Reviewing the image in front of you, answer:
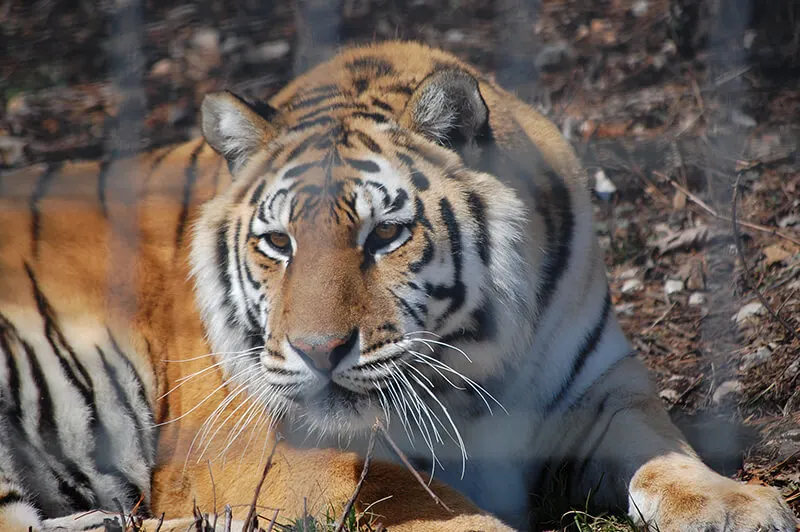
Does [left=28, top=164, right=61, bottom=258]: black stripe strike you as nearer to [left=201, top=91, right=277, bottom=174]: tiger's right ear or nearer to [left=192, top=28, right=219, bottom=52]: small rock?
[left=201, top=91, right=277, bottom=174]: tiger's right ear

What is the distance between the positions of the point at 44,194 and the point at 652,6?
318 cm

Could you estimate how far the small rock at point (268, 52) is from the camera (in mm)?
4707

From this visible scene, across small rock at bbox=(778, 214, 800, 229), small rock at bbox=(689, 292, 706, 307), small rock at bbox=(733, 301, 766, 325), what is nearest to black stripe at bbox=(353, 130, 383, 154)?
small rock at bbox=(733, 301, 766, 325)

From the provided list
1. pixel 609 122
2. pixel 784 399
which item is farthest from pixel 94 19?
pixel 784 399

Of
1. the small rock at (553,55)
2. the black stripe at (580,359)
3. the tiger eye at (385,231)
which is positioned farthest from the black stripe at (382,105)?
the small rock at (553,55)

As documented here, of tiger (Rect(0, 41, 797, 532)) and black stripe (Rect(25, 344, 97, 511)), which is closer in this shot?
tiger (Rect(0, 41, 797, 532))

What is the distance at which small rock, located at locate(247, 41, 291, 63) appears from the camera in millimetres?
4707

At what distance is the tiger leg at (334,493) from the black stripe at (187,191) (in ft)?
1.91

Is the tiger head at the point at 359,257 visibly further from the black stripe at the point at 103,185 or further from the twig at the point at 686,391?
the twig at the point at 686,391

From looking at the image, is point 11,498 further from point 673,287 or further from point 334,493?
point 673,287

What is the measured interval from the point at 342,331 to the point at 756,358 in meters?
1.35

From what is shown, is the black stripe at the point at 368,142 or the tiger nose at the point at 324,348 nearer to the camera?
the tiger nose at the point at 324,348

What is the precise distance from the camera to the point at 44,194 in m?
2.49

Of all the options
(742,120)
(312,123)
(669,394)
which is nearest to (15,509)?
(312,123)
